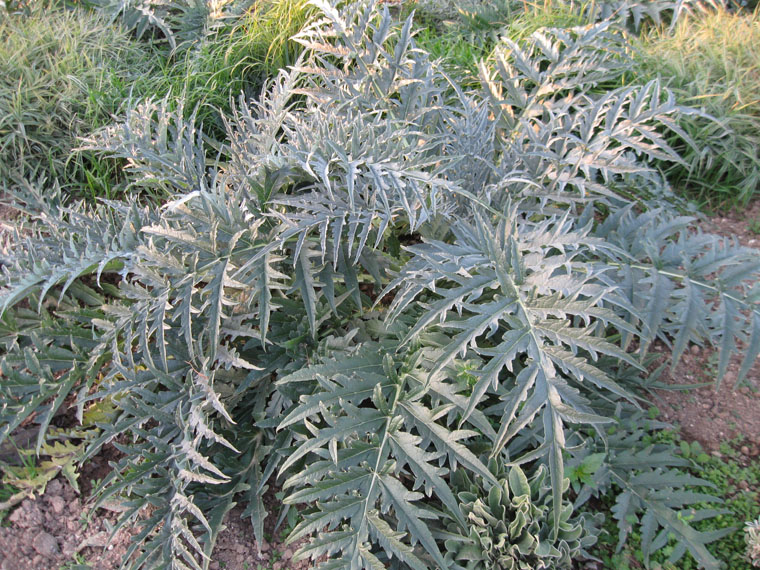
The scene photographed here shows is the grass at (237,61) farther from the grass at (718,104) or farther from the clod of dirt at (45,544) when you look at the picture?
the clod of dirt at (45,544)

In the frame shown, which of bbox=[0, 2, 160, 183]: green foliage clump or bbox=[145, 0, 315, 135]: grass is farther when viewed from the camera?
bbox=[145, 0, 315, 135]: grass

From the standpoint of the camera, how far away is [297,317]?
6.93 ft

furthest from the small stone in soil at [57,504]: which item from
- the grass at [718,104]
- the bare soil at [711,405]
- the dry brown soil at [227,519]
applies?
the grass at [718,104]

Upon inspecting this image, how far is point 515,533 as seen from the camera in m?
1.69

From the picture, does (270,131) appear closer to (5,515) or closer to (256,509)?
(256,509)

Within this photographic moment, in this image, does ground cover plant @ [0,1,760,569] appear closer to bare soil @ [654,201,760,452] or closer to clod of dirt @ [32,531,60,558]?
bare soil @ [654,201,760,452]

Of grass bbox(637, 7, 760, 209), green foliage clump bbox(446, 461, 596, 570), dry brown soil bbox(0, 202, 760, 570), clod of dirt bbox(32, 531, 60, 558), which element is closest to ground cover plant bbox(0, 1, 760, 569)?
green foliage clump bbox(446, 461, 596, 570)

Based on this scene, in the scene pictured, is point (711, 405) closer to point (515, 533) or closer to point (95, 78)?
point (515, 533)

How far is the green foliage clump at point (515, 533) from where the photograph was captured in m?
1.67

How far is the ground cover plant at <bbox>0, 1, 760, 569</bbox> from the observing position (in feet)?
5.27

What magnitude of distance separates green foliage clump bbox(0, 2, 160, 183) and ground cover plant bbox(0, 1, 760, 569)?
3.46 ft

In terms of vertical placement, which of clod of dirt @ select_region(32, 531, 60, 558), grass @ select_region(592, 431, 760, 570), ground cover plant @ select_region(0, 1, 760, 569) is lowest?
clod of dirt @ select_region(32, 531, 60, 558)

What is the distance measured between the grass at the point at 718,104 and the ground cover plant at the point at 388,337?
89 centimetres

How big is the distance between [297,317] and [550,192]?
3.23 feet
